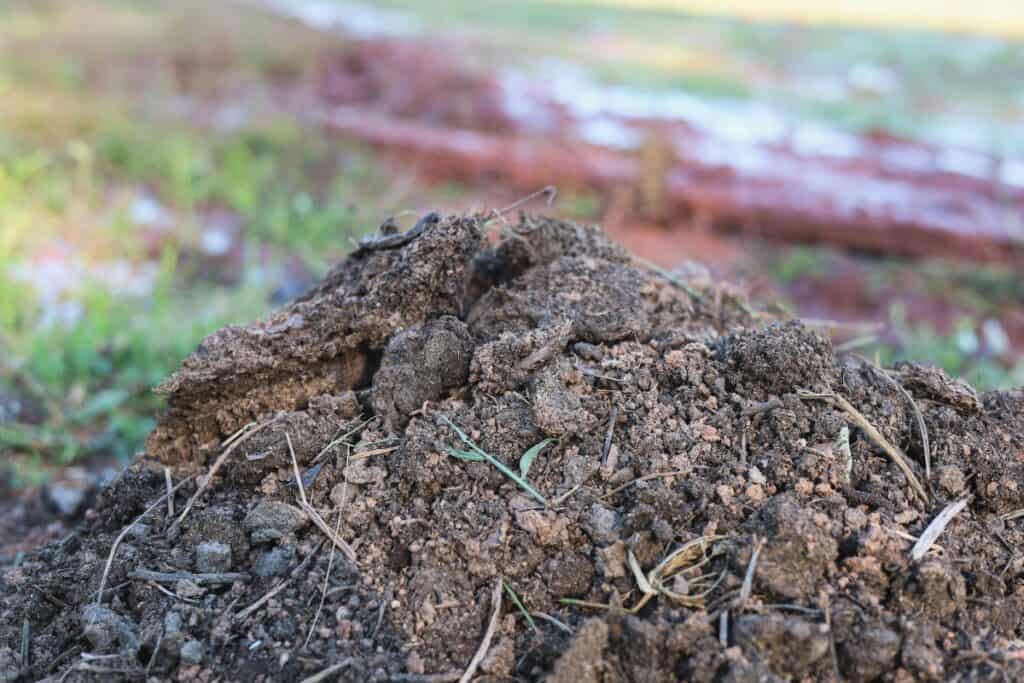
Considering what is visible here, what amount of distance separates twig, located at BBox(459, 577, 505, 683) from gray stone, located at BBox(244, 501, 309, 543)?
39 cm

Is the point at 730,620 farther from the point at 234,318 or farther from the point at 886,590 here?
the point at 234,318

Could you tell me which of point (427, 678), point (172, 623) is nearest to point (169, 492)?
point (172, 623)

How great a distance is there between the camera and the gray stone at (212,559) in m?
1.68

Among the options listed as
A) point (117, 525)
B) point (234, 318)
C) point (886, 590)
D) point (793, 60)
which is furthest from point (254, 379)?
point (793, 60)

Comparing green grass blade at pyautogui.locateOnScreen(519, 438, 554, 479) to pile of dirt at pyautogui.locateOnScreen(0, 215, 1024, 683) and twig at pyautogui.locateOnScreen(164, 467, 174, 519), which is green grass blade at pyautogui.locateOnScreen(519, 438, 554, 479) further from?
twig at pyautogui.locateOnScreen(164, 467, 174, 519)

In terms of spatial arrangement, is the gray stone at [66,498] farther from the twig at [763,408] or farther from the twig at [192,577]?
the twig at [763,408]

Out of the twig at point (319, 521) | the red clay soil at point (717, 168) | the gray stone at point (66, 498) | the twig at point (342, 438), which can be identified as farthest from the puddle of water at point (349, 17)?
the twig at point (319, 521)

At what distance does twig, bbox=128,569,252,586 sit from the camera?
166cm

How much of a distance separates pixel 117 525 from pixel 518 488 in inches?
33.7

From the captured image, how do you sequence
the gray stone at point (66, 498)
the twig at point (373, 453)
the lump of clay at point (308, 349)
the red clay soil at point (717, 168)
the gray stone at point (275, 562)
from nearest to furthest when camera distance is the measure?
1. the gray stone at point (275, 562)
2. the twig at point (373, 453)
3. the lump of clay at point (308, 349)
4. the gray stone at point (66, 498)
5. the red clay soil at point (717, 168)

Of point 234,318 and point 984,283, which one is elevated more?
point 234,318

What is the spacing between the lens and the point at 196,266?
485 centimetres

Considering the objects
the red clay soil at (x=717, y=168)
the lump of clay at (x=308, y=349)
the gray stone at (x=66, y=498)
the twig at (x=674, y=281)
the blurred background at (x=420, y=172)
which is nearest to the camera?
the lump of clay at (x=308, y=349)

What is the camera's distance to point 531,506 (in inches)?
65.4
